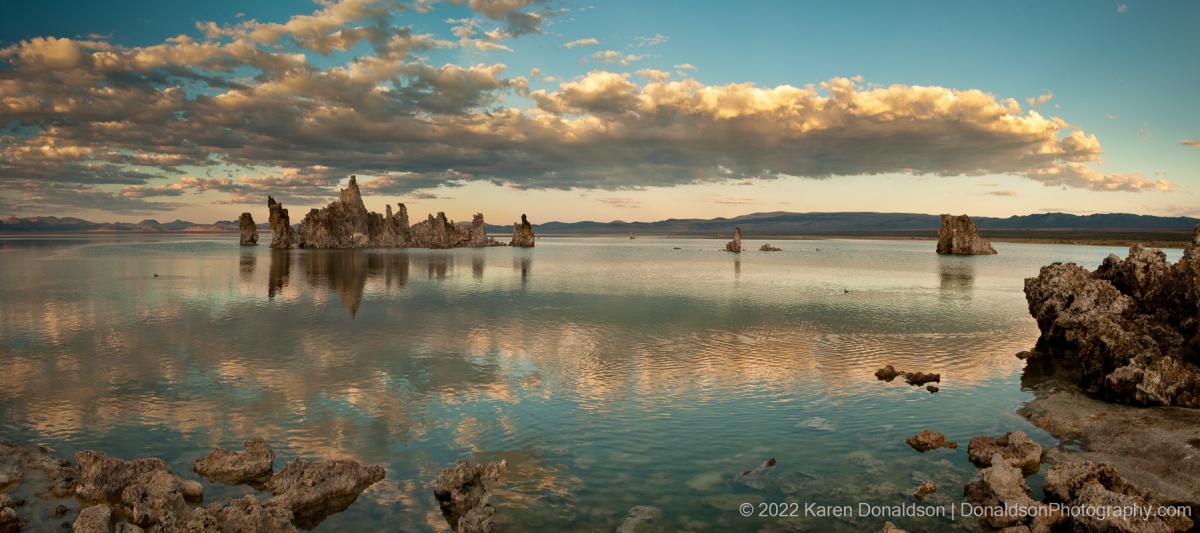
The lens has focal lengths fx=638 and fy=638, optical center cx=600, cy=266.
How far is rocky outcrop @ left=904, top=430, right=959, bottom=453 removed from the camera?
12.8m

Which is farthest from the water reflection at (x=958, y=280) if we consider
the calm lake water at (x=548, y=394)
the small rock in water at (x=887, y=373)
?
the small rock in water at (x=887, y=373)

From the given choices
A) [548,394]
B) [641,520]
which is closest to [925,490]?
[641,520]

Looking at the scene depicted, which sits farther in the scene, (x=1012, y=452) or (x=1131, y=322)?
(x=1131, y=322)

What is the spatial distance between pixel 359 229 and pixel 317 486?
12731 centimetres

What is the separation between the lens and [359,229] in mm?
129375

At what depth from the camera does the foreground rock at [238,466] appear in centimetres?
1106

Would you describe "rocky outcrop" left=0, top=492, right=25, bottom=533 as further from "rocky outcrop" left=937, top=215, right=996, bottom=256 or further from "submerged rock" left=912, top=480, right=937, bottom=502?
"rocky outcrop" left=937, top=215, right=996, bottom=256

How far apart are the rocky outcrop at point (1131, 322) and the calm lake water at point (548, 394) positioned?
202 cm

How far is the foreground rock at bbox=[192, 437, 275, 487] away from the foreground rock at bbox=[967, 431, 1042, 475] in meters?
13.0

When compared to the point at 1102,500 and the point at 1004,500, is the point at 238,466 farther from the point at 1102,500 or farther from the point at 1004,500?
the point at 1102,500

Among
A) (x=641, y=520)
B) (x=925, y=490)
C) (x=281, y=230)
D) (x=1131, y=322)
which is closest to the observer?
(x=641, y=520)

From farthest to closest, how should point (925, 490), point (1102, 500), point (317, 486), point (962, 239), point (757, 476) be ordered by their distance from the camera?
1. point (962, 239)
2. point (757, 476)
3. point (925, 490)
4. point (317, 486)
5. point (1102, 500)

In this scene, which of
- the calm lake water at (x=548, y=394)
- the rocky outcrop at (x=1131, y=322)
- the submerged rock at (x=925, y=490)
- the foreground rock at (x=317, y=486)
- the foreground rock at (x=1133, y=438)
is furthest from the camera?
the rocky outcrop at (x=1131, y=322)

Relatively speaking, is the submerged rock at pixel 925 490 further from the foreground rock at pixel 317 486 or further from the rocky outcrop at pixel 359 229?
the rocky outcrop at pixel 359 229
